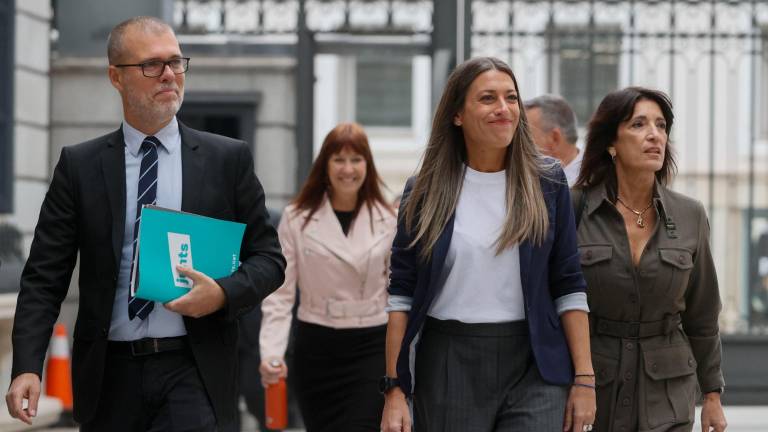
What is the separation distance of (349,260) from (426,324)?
77.4 inches

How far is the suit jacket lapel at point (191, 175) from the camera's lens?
349cm

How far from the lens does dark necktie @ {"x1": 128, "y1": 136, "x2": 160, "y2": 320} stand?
134 inches

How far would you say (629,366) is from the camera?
399 cm

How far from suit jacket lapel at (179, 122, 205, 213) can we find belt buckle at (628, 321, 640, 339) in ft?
4.59

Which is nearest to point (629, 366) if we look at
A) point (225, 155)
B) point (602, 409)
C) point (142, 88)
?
point (602, 409)

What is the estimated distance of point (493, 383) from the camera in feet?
11.6

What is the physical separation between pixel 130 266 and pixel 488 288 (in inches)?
37.8

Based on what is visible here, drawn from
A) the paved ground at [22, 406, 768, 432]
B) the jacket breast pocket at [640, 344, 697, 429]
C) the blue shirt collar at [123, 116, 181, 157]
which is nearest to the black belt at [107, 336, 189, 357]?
the blue shirt collar at [123, 116, 181, 157]

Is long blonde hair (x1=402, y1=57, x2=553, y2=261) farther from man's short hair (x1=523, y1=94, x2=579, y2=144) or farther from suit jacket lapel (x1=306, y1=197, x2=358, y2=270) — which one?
man's short hair (x1=523, y1=94, x2=579, y2=144)

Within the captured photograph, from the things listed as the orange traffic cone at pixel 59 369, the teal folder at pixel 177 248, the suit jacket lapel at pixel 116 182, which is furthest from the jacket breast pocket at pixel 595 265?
the orange traffic cone at pixel 59 369

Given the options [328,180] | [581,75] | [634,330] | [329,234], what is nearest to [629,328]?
[634,330]

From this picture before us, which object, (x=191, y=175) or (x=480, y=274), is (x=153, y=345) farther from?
(x=480, y=274)

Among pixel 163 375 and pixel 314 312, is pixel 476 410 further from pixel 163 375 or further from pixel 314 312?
pixel 314 312

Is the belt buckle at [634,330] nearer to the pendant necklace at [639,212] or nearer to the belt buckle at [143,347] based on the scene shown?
the pendant necklace at [639,212]
